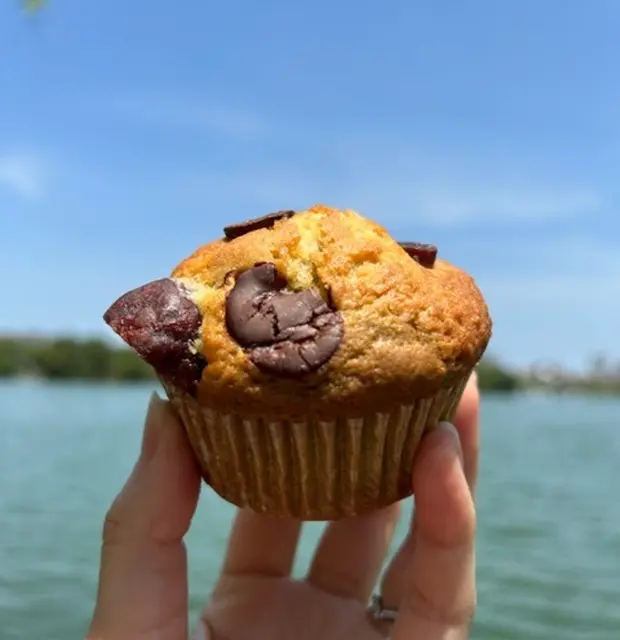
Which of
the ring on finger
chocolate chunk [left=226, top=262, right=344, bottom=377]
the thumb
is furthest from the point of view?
the ring on finger

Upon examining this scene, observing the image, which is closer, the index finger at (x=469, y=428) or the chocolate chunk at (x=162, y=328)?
the chocolate chunk at (x=162, y=328)

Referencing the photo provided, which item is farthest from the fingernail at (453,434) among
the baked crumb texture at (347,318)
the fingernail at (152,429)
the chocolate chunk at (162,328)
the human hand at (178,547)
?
the fingernail at (152,429)

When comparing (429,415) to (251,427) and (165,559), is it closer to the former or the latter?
(251,427)

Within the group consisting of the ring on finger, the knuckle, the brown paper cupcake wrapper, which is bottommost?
the ring on finger

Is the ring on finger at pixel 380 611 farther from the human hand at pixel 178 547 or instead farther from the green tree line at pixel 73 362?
the green tree line at pixel 73 362

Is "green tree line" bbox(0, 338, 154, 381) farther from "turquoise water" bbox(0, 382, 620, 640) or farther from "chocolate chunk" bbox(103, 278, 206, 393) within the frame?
"chocolate chunk" bbox(103, 278, 206, 393)

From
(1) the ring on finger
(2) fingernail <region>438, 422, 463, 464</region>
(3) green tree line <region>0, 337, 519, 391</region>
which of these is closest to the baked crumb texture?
(2) fingernail <region>438, 422, 463, 464</region>

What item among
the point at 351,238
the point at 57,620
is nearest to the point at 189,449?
the point at 351,238
